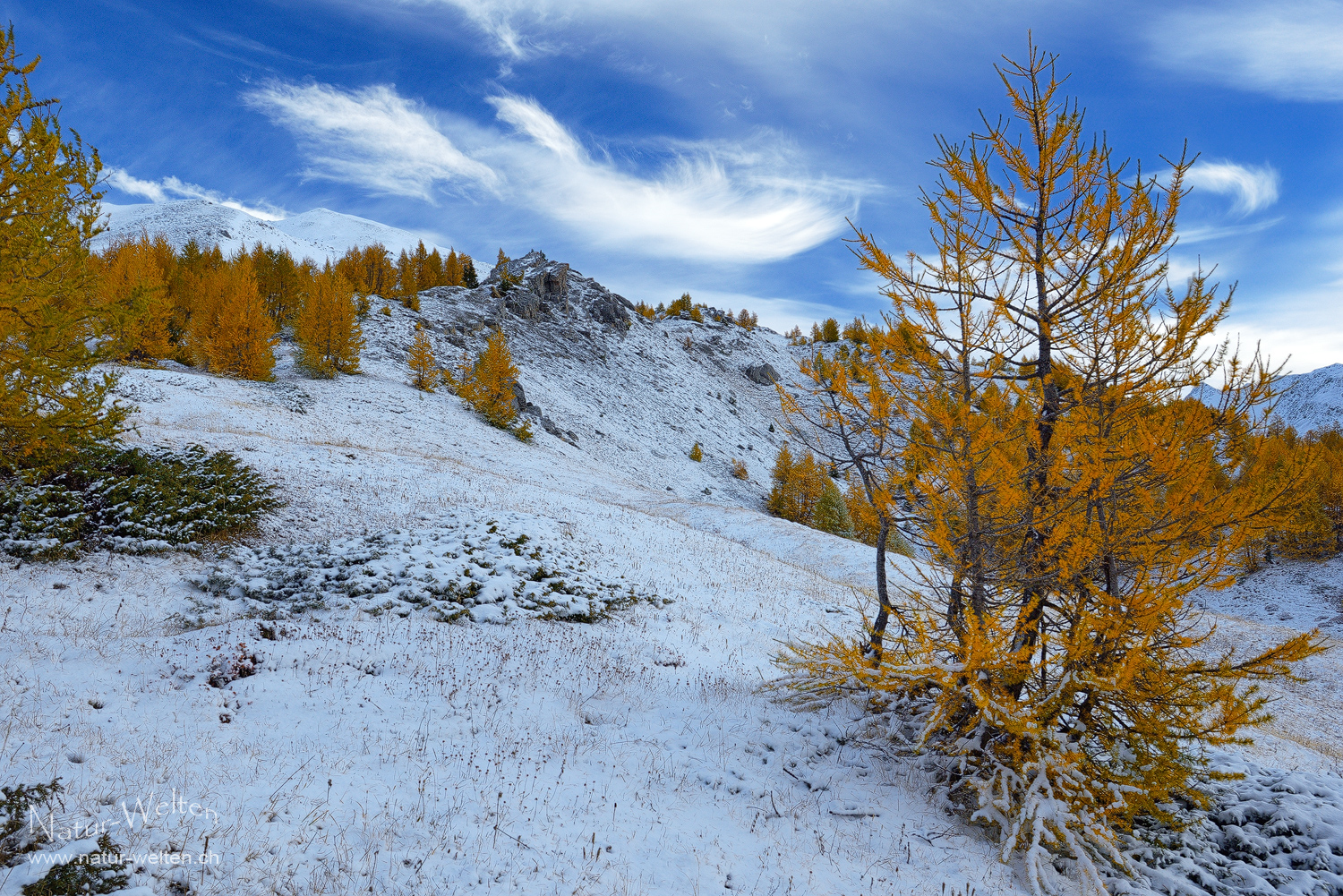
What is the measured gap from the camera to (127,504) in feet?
36.4

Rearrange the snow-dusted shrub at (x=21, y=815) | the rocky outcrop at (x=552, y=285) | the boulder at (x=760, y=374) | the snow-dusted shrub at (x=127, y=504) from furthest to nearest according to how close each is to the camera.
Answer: the boulder at (x=760, y=374)
the rocky outcrop at (x=552, y=285)
the snow-dusted shrub at (x=127, y=504)
the snow-dusted shrub at (x=21, y=815)

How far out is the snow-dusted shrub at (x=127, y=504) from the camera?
9.65 meters

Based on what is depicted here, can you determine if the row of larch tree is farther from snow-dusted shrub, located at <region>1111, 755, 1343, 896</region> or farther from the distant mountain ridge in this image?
the distant mountain ridge

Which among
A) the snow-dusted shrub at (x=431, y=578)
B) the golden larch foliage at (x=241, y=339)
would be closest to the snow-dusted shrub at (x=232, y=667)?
the snow-dusted shrub at (x=431, y=578)

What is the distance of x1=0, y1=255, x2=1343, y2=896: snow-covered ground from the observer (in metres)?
4.30

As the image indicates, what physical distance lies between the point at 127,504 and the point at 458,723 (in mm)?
9761

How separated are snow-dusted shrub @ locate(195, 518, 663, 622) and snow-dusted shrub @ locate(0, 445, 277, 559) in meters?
1.28

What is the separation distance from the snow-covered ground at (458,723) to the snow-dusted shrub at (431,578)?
7cm

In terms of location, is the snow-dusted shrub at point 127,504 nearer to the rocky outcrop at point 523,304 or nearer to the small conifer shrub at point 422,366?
the small conifer shrub at point 422,366

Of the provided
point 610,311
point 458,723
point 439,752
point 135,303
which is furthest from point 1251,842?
point 610,311

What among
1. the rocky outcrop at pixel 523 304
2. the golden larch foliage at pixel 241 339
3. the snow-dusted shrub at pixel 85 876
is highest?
the rocky outcrop at pixel 523 304

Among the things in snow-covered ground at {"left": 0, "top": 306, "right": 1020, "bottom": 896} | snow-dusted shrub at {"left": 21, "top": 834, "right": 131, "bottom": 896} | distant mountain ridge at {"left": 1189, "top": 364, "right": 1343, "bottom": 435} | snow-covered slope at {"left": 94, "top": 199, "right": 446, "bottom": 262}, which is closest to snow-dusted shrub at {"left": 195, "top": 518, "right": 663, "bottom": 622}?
snow-covered ground at {"left": 0, "top": 306, "right": 1020, "bottom": 896}

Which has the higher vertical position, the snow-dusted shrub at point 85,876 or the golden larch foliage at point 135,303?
the golden larch foliage at point 135,303

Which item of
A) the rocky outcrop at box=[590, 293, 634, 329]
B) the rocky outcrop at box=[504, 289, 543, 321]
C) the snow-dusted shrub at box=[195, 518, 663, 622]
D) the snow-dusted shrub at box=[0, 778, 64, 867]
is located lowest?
the snow-dusted shrub at box=[0, 778, 64, 867]
